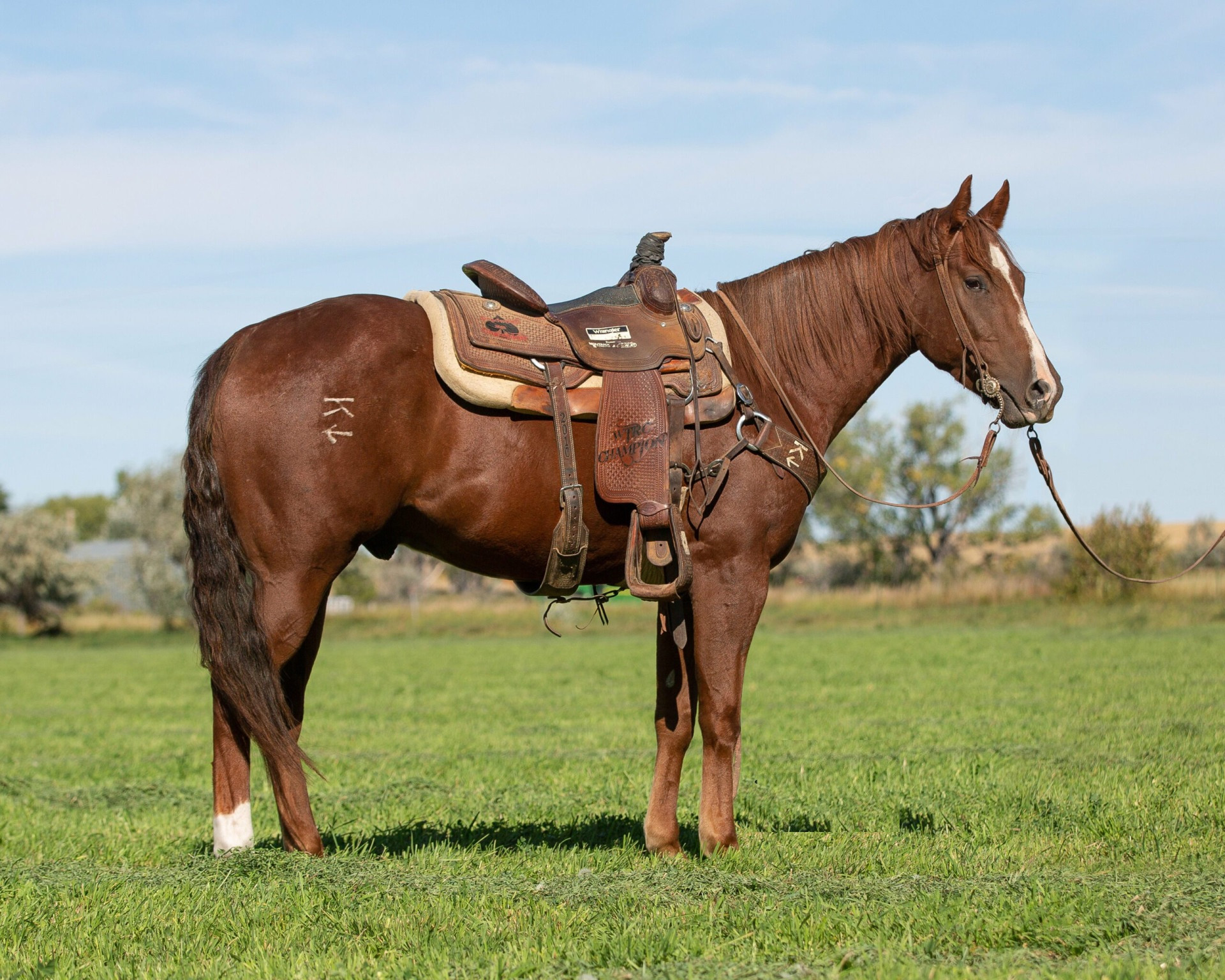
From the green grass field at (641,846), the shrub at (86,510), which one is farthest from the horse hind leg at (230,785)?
the shrub at (86,510)

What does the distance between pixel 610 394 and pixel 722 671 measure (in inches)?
53.5

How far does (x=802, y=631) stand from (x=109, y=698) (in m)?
19.4

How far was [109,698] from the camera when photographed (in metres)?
20.3

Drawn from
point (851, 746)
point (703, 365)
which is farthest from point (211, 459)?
point (851, 746)

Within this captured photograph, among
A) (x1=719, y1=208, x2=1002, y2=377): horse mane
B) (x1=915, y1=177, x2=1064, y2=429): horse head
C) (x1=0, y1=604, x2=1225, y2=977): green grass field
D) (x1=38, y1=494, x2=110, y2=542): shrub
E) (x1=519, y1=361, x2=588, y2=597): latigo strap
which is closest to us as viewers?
(x1=0, y1=604, x2=1225, y2=977): green grass field

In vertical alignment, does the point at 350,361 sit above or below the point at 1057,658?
above

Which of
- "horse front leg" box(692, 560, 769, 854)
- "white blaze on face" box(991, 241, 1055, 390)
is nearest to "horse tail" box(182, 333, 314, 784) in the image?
"horse front leg" box(692, 560, 769, 854)

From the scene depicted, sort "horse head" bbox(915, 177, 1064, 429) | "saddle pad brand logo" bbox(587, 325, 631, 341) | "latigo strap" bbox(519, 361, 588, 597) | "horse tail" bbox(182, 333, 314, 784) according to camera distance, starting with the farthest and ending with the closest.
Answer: "horse head" bbox(915, 177, 1064, 429)
"saddle pad brand logo" bbox(587, 325, 631, 341)
"latigo strap" bbox(519, 361, 588, 597)
"horse tail" bbox(182, 333, 314, 784)

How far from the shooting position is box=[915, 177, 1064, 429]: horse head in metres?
5.65

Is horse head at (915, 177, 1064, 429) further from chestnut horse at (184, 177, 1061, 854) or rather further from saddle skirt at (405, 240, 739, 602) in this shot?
saddle skirt at (405, 240, 739, 602)

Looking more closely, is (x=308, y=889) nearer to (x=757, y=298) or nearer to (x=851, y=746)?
(x=757, y=298)

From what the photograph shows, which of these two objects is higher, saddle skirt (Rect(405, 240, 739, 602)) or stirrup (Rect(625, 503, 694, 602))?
saddle skirt (Rect(405, 240, 739, 602))

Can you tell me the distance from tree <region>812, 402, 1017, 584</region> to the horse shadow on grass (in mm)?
57619

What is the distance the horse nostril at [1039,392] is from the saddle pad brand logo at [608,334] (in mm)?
1886
